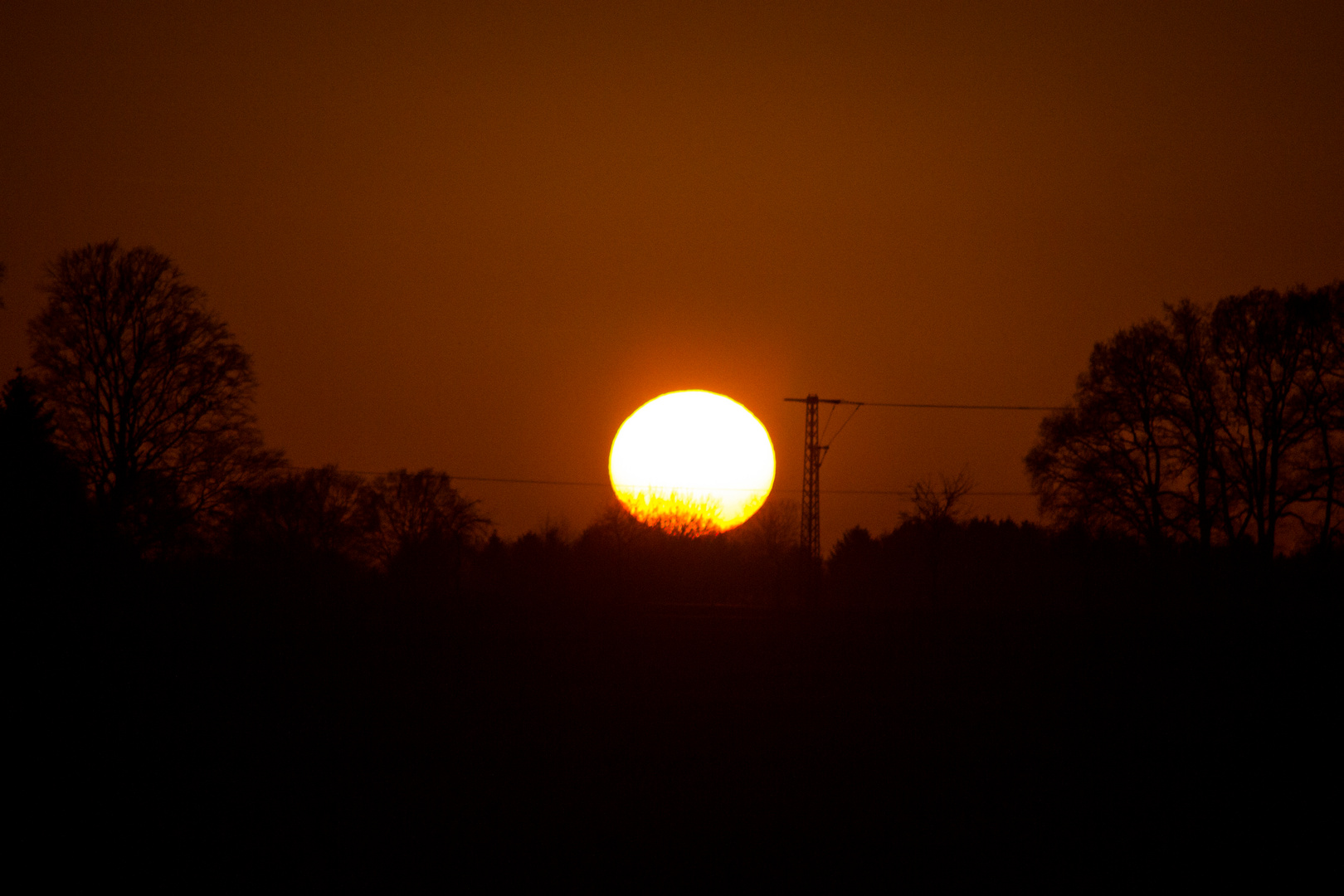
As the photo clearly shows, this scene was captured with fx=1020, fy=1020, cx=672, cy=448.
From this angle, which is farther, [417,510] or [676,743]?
[417,510]

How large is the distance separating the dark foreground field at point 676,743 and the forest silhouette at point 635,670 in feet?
0.20

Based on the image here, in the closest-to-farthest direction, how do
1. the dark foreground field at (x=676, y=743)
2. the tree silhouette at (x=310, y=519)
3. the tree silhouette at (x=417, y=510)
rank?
the dark foreground field at (x=676, y=743), the tree silhouette at (x=310, y=519), the tree silhouette at (x=417, y=510)

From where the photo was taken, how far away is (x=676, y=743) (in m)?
13.4

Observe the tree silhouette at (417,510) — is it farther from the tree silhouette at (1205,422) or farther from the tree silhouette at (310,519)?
the tree silhouette at (1205,422)

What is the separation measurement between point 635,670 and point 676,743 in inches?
192

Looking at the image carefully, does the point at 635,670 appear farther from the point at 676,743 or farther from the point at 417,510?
the point at 417,510

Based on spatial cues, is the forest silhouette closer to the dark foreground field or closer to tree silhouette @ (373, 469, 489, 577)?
the dark foreground field

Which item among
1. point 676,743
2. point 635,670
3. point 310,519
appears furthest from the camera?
point 310,519

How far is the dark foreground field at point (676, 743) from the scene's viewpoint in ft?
33.6

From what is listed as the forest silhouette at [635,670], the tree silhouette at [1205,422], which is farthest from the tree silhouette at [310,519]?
the tree silhouette at [1205,422]

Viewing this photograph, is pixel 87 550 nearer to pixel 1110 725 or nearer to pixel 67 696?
pixel 67 696

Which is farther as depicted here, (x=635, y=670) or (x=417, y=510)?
(x=417, y=510)

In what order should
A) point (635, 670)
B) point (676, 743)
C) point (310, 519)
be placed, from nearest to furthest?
point (676, 743), point (635, 670), point (310, 519)

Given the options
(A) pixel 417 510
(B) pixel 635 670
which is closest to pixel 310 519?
(A) pixel 417 510
